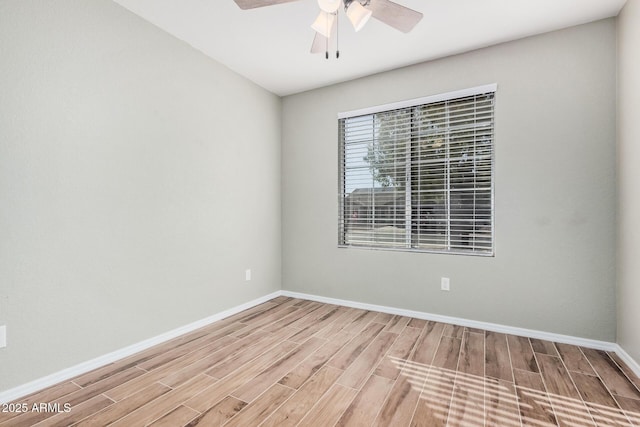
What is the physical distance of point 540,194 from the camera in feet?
8.59

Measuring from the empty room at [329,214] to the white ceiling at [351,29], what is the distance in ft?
0.07

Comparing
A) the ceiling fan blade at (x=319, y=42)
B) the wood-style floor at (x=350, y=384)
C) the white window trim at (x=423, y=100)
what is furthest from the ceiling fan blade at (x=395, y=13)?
the wood-style floor at (x=350, y=384)

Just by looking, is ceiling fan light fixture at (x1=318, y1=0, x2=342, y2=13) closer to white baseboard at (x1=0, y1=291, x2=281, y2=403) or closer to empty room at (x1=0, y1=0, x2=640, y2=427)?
empty room at (x1=0, y1=0, x2=640, y2=427)

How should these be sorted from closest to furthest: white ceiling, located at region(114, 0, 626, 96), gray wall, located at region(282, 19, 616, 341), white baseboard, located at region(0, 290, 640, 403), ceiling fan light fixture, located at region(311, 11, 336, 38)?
ceiling fan light fixture, located at region(311, 11, 336, 38) → white baseboard, located at region(0, 290, 640, 403) → white ceiling, located at region(114, 0, 626, 96) → gray wall, located at region(282, 19, 616, 341)

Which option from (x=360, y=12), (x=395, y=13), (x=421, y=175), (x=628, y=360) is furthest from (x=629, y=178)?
(x=360, y=12)

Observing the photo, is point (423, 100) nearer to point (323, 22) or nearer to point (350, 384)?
point (323, 22)

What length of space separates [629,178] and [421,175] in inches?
59.6

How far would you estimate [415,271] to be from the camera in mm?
3174

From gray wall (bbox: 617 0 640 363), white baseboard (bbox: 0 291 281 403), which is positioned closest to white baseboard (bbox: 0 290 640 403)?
white baseboard (bbox: 0 291 281 403)

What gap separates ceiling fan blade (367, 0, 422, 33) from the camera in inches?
67.7

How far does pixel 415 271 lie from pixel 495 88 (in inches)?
72.9

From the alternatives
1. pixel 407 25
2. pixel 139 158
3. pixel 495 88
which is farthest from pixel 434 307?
pixel 139 158

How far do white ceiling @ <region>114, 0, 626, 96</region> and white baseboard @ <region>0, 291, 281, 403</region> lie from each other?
99.5 inches

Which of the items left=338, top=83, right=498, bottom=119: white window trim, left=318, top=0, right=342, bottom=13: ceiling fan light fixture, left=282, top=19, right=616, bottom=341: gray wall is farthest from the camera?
left=338, top=83, right=498, bottom=119: white window trim
